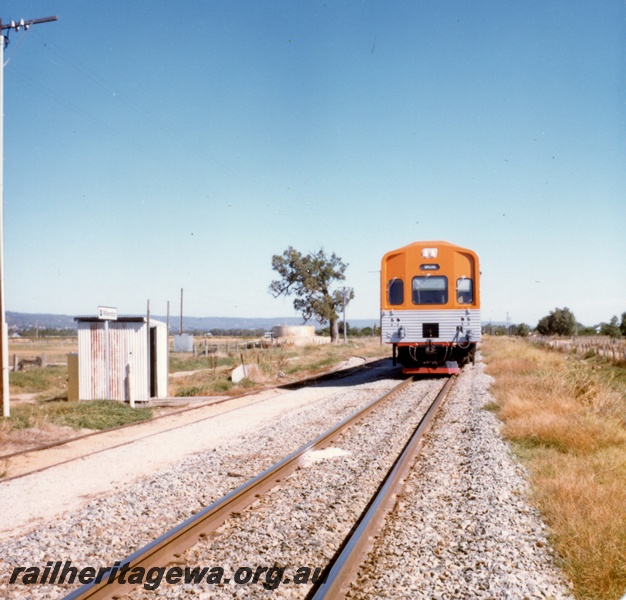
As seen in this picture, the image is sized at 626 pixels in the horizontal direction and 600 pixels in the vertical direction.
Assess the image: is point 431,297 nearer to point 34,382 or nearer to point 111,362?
point 111,362

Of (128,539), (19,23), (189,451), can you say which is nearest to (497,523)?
(128,539)

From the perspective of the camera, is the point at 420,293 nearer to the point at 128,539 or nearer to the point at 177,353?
the point at 128,539

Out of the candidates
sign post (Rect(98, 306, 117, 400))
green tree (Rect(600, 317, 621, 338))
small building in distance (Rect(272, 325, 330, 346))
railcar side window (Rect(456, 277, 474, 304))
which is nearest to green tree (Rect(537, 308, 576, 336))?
green tree (Rect(600, 317, 621, 338))

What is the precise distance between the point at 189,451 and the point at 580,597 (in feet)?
20.4

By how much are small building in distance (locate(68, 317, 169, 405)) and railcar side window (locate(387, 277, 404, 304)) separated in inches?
281

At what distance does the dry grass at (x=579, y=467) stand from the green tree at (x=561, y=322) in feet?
276

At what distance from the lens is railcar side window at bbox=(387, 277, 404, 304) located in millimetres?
16688

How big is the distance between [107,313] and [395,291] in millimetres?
8231

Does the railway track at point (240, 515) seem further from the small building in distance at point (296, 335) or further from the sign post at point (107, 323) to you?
the small building in distance at point (296, 335)

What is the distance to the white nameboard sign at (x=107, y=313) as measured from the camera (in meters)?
13.4

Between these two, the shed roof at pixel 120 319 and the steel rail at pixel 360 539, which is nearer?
the steel rail at pixel 360 539

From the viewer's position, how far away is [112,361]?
48.5 feet

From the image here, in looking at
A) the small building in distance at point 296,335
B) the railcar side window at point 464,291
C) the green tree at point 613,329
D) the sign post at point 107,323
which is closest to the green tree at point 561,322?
the green tree at point 613,329

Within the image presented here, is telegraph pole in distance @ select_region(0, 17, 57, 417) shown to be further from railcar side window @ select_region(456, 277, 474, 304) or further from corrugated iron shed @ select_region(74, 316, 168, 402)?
railcar side window @ select_region(456, 277, 474, 304)
